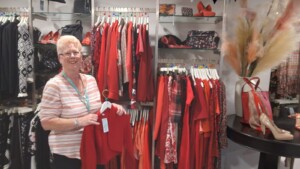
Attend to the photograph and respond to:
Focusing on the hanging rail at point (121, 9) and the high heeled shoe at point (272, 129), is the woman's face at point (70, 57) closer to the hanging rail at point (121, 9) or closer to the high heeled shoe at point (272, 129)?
the hanging rail at point (121, 9)

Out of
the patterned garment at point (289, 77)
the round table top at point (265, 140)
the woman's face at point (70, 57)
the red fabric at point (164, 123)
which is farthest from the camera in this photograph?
the red fabric at point (164, 123)

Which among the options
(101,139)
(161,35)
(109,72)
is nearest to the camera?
(101,139)

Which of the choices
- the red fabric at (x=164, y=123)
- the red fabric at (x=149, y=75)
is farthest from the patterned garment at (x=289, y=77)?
the red fabric at (x=149, y=75)

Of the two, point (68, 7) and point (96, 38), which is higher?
point (68, 7)

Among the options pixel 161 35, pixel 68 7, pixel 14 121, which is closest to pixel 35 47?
pixel 68 7

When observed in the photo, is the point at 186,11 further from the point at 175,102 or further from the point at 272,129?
the point at 272,129

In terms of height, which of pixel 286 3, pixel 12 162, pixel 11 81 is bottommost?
pixel 12 162

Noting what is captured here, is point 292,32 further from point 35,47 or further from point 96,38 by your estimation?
point 35,47

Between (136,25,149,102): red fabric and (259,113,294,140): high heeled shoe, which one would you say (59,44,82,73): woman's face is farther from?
(259,113,294,140): high heeled shoe

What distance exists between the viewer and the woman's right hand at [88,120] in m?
1.45

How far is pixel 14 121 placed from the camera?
2.33 metres

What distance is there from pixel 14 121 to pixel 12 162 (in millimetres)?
419

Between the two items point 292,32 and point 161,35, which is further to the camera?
point 161,35

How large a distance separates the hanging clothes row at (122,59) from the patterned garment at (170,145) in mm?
381
